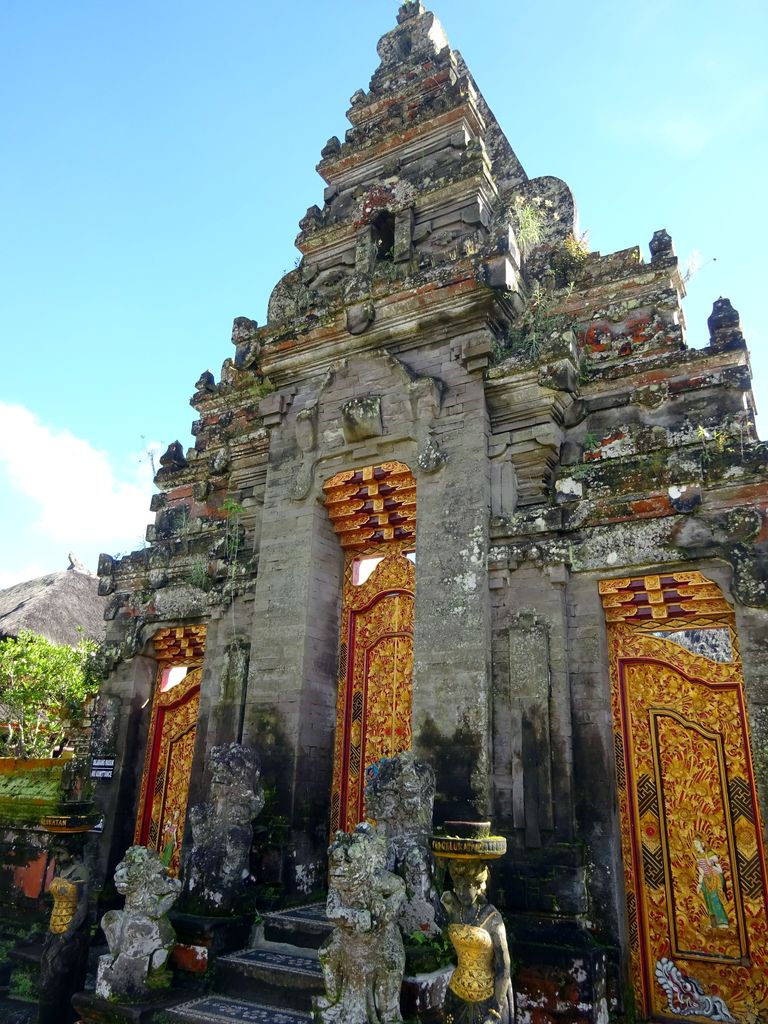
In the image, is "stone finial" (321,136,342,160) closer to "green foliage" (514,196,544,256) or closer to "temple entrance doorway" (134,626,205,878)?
"green foliage" (514,196,544,256)

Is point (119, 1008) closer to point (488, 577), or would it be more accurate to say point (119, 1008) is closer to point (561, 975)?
point (561, 975)

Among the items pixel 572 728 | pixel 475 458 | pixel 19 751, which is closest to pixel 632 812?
pixel 572 728

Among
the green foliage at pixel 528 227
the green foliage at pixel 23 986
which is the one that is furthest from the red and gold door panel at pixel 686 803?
the green foliage at pixel 23 986

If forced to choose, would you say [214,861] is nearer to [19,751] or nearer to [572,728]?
[572,728]

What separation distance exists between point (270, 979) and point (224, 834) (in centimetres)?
141

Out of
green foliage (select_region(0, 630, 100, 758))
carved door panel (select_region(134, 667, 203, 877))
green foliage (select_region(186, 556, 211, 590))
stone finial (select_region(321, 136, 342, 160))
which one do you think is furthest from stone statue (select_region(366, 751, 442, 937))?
green foliage (select_region(0, 630, 100, 758))

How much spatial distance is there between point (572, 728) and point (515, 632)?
994 millimetres

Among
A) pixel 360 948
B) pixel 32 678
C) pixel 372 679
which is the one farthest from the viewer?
pixel 32 678

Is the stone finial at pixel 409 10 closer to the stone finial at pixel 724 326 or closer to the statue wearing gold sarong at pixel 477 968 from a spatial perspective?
the stone finial at pixel 724 326

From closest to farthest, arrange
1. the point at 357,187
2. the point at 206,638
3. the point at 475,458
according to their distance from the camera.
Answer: the point at 475,458 < the point at 206,638 < the point at 357,187

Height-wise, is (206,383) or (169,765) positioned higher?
(206,383)

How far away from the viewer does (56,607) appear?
24688 millimetres

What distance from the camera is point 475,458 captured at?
754cm

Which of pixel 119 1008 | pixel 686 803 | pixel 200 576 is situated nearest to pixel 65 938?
pixel 119 1008
